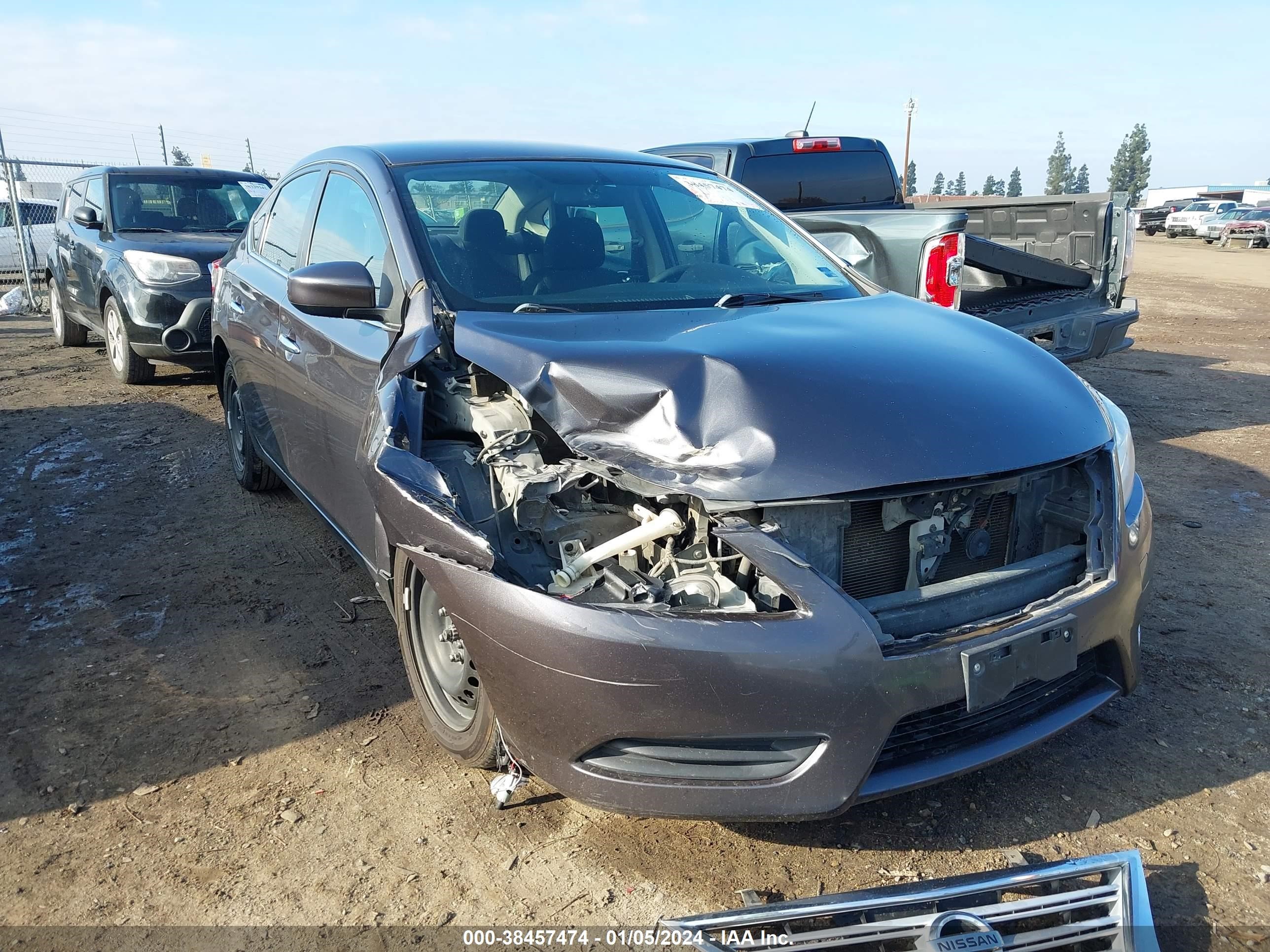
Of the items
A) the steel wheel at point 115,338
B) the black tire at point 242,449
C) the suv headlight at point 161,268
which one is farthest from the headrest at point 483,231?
the steel wheel at point 115,338

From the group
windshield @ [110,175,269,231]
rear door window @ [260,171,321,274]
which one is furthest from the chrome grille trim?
windshield @ [110,175,269,231]

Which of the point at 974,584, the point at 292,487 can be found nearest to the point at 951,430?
the point at 974,584

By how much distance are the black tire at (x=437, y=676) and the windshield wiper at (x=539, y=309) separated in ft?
2.72

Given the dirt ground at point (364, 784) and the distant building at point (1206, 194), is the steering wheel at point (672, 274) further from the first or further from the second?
the distant building at point (1206, 194)

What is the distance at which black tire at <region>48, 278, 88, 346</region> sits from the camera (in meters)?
10.6

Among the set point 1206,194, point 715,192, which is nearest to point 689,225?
point 715,192

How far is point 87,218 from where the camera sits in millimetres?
8539

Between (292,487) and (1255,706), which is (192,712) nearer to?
(292,487)

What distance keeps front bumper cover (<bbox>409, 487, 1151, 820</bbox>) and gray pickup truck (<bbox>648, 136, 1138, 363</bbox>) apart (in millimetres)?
3292

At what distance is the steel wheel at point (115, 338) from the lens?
27.6 ft

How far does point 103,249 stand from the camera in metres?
8.42

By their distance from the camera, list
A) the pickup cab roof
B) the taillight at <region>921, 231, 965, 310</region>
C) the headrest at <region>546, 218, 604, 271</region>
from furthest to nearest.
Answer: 1. the pickup cab roof
2. the taillight at <region>921, 231, 965, 310</region>
3. the headrest at <region>546, 218, 604, 271</region>

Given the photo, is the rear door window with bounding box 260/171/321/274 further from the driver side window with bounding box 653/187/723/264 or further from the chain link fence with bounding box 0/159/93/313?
the chain link fence with bounding box 0/159/93/313

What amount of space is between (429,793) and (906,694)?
1.43 metres
